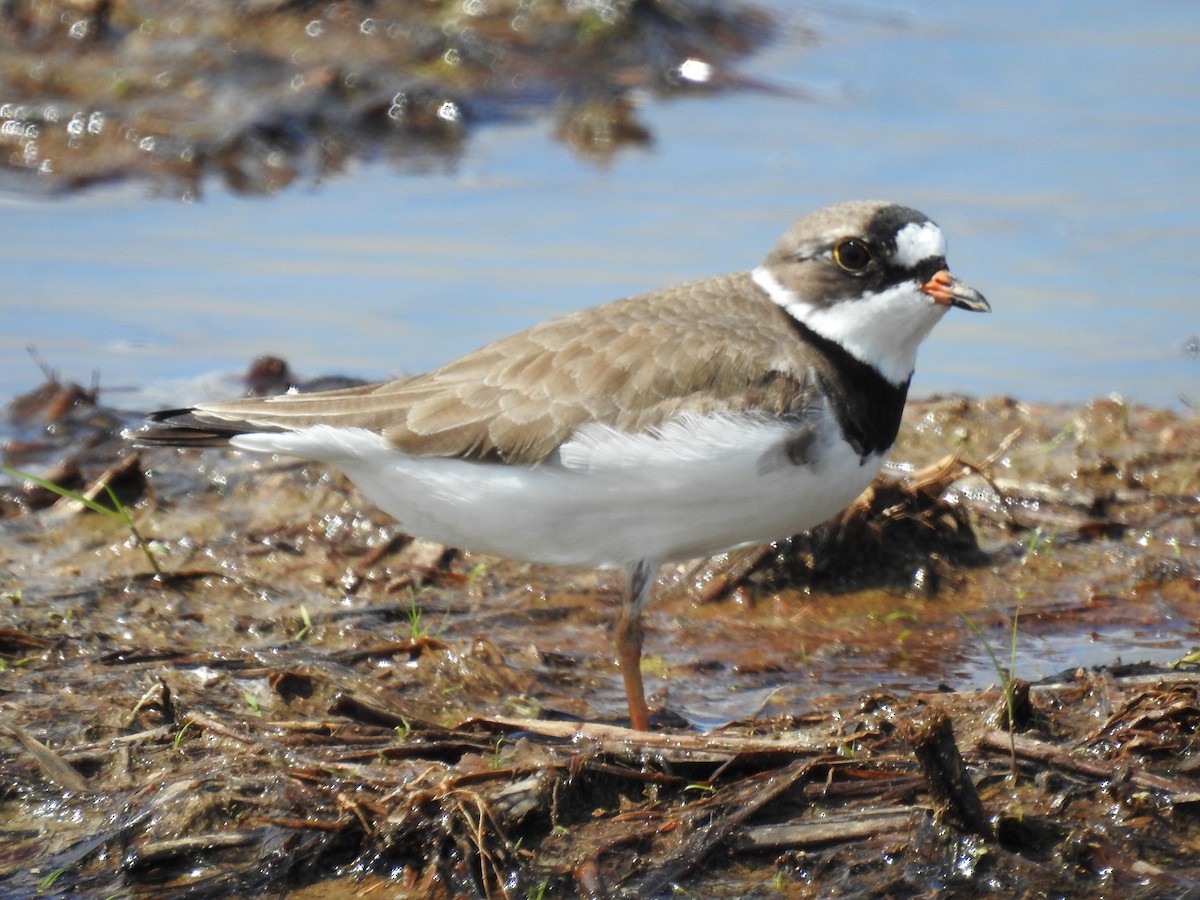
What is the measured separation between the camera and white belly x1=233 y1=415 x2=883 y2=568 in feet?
17.0

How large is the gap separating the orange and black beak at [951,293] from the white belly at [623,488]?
60cm

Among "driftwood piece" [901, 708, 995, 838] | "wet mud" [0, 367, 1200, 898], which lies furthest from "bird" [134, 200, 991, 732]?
"driftwood piece" [901, 708, 995, 838]

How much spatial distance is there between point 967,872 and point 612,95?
10.3 metres

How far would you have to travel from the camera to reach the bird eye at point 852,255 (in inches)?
222

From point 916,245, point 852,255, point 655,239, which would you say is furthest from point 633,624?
point 655,239

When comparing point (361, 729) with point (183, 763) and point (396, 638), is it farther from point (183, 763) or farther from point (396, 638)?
point (396, 638)

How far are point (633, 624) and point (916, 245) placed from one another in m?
1.58

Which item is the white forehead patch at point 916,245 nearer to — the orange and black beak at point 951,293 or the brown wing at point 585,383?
the orange and black beak at point 951,293

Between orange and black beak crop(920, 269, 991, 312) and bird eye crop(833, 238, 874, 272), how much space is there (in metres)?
0.22

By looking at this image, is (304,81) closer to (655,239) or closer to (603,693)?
(655,239)

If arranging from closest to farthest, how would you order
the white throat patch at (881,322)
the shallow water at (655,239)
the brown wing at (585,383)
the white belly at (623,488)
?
the white belly at (623,488) < the brown wing at (585,383) < the white throat patch at (881,322) < the shallow water at (655,239)

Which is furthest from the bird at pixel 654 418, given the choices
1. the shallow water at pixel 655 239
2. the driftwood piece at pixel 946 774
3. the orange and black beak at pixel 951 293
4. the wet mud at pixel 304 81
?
the wet mud at pixel 304 81

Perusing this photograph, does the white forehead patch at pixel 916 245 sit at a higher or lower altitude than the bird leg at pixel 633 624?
higher

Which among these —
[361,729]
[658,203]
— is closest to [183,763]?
[361,729]
